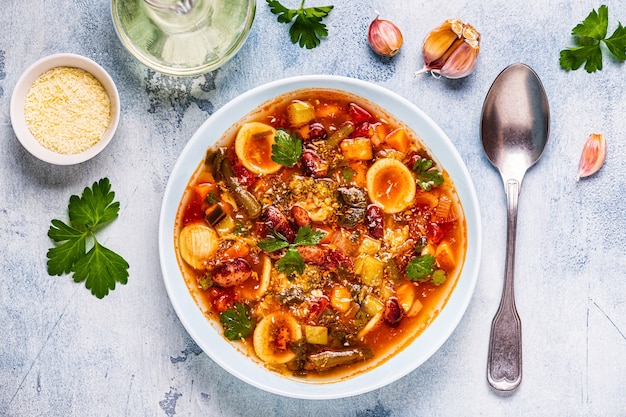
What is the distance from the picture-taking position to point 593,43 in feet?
11.8

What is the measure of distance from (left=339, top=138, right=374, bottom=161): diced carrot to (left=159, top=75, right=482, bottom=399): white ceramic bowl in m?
0.21

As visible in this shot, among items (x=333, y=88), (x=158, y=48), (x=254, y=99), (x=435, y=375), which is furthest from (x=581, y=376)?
(x=158, y=48)

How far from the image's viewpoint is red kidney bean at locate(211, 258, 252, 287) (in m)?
3.43

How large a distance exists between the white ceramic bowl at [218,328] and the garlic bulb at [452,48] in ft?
1.06

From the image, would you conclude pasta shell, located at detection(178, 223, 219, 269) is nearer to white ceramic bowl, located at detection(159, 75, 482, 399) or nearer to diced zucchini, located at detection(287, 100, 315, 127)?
white ceramic bowl, located at detection(159, 75, 482, 399)

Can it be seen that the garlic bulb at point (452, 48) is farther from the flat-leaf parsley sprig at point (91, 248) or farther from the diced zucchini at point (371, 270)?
the flat-leaf parsley sprig at point (91, 248)

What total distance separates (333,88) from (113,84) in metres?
1.14

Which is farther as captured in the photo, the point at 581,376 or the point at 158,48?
the point at 581,376

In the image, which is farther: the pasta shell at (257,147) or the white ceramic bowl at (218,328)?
the pasta shell at (257,147)

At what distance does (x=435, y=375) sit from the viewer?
3641 mm

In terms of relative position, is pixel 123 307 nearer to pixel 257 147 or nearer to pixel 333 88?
pixel 257 147

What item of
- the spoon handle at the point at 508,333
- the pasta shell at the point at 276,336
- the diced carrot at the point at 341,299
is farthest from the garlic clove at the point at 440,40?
the pasta shell at the point at 276,336

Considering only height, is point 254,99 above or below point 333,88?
below

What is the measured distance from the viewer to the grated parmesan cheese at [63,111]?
3438 mm
